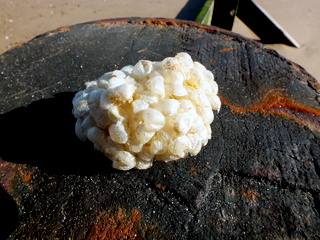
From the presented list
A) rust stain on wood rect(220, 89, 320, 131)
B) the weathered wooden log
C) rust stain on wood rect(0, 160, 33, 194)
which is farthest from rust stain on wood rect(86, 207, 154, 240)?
rust stain on wood rect(220, 89, 320, 131)

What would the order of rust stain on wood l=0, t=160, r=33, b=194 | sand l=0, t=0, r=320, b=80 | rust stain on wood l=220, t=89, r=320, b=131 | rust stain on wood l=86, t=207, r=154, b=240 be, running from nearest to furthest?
rust stain on wood l=86, t=207, r=154, b=240 < rust stain on wood l=0, t=160, r=33, b=194 < rust stain on wood l=220, t=89, r=320, b=131 < sand l=0, t=0, r=320, b=80

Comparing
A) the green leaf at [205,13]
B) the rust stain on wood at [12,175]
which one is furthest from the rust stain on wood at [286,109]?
the green leaf at [205,13]

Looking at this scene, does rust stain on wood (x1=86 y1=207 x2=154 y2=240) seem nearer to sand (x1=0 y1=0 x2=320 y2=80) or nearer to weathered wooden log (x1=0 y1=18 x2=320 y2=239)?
weathered wooden log (x1=0 y1=18 x2=320 y2=239)

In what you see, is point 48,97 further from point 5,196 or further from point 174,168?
point 174,168

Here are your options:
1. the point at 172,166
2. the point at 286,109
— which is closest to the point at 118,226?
the point at 172,166

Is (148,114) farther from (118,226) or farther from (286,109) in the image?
(286,109)

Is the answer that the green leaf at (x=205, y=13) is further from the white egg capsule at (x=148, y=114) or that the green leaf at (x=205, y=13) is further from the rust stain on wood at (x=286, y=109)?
the white egg capsule at (x=148, y=114)
